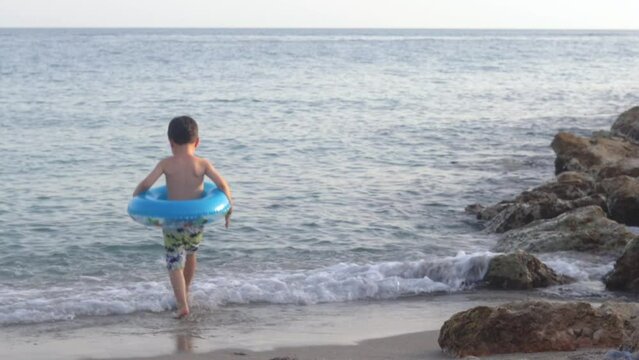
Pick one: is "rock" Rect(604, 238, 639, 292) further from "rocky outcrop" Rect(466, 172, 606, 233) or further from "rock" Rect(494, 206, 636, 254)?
"rocky outcrop" Rect(466, 172, 606, 233)

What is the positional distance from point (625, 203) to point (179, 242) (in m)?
6.33

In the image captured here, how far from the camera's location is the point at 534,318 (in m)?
6.48

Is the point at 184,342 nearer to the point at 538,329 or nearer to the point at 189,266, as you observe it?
the point at 189,266

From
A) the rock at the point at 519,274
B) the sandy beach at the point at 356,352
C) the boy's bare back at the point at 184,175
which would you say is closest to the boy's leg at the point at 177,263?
the boy's bare back at the point at 184,175

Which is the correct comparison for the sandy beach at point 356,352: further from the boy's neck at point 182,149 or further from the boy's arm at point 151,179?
the boy's neck at point 182,149

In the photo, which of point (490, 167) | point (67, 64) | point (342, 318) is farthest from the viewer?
point (67, 64)

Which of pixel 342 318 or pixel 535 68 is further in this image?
pixel 535 68

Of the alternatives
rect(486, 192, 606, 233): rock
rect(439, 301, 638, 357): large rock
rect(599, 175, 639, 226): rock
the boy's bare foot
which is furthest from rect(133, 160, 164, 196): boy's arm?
rect(599, 175, 639, 226): rock

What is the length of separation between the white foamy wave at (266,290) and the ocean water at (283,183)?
0.06 feet

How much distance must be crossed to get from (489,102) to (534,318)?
27738 millimetres

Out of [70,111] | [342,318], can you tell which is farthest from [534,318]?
[70,111]

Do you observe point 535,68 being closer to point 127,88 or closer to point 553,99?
point 553,99

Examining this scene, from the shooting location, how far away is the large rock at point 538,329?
6.34 meters

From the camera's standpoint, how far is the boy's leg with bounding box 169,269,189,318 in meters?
8.02
